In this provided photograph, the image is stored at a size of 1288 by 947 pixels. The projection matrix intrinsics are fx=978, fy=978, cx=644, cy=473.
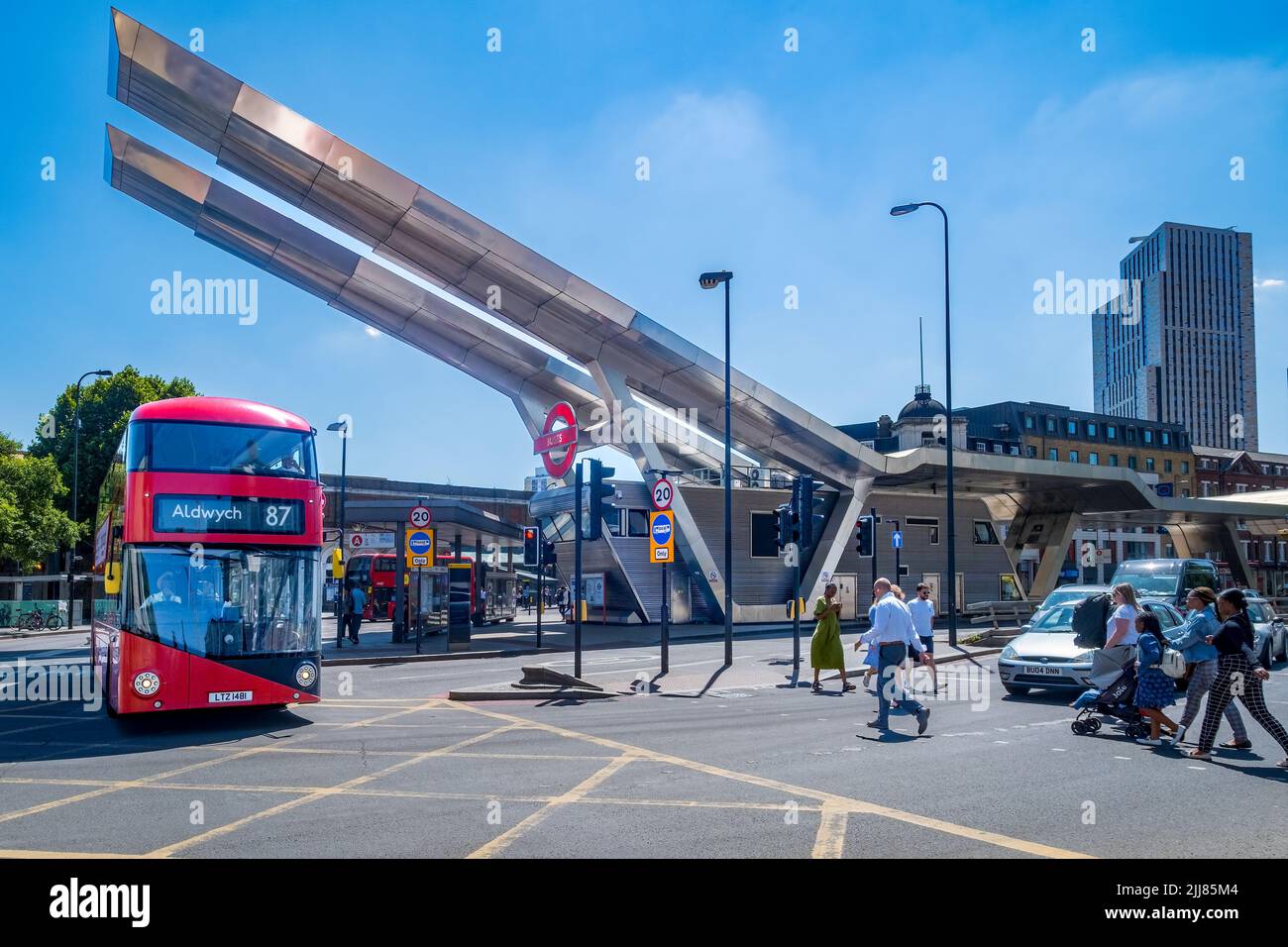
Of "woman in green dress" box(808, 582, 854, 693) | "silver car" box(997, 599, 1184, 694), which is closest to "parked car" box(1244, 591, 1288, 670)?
"silver car" box(997, 599, 1184, 694)

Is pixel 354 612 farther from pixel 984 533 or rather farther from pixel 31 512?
pixel 984 533

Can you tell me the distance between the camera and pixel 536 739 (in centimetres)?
1108

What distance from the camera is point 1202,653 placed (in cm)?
953

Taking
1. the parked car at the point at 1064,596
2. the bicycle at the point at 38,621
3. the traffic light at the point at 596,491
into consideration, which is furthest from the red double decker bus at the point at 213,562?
the bicycle at the point at 38,621

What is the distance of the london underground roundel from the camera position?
31938 mm

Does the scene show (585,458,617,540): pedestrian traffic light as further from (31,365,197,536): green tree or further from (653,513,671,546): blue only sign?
(31,365,197,536): green tree

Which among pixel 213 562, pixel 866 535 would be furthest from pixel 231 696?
pixel 866 535

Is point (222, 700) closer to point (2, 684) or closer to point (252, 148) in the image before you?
point (2, 684)

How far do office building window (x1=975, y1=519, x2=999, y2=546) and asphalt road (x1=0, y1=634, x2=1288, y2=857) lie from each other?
29.7 meters

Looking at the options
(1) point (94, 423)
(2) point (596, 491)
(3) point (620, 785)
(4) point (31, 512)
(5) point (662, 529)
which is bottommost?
(3) point (620, 785)

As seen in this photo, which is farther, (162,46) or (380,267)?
(380,267)

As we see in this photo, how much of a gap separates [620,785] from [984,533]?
3835 centimetres

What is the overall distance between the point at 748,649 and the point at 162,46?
67.2ft
